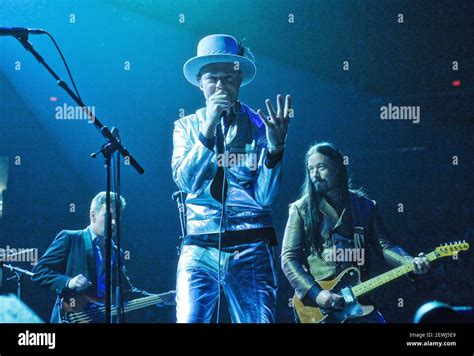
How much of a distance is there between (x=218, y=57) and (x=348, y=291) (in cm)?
164

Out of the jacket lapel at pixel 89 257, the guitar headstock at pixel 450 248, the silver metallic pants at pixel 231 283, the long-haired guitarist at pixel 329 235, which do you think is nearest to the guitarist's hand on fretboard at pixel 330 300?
the long-haired guitarist at pixel 329 235

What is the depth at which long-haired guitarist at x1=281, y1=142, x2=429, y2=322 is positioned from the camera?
3.53 meters

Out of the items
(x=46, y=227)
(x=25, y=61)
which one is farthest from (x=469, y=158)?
(x=25, y=61)

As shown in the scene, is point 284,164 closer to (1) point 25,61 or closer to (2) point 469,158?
(2) point 469,158

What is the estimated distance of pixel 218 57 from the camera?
355cm

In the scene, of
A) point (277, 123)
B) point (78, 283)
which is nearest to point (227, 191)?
point (277, 123)

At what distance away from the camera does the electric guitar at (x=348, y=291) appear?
11.5 ft

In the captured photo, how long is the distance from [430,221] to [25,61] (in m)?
2.82

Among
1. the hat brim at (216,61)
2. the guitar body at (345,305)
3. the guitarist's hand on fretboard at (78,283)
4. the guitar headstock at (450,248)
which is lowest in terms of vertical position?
the guitar body at (345,305)

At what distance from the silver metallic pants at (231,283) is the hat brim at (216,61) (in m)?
1.07

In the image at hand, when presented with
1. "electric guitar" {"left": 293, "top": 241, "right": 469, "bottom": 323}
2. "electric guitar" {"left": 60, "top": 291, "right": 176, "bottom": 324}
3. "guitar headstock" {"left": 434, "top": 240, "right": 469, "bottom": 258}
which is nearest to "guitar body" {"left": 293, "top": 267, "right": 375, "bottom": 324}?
"electric guitar" {"left": 293, "top": 241, "right": 469, "bottom": 323}

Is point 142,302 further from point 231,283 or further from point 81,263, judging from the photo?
point 231,283

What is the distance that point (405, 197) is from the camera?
3.64 m

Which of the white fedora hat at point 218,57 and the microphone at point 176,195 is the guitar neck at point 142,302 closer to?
the microphone at point 176,195
